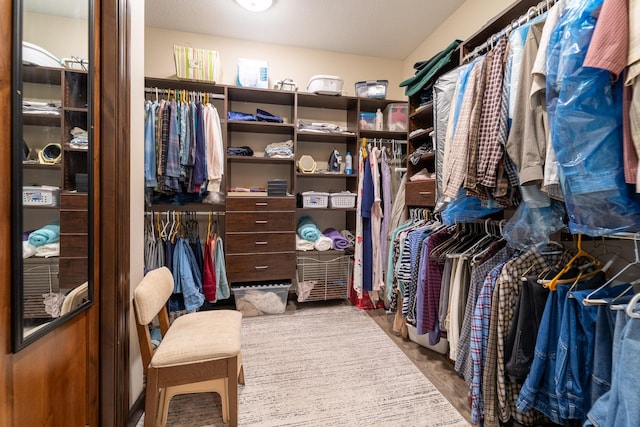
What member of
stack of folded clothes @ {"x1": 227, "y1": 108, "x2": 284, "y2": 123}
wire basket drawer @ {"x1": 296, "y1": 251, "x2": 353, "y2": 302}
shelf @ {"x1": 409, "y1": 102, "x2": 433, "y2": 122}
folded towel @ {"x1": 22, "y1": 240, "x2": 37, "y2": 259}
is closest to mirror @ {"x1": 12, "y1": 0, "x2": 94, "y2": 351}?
folded towel @ {"x1": 22, "y1": 240, "x2": 37, "y2": 259}

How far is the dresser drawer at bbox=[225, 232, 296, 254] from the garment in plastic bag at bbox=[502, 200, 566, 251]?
1.74 m

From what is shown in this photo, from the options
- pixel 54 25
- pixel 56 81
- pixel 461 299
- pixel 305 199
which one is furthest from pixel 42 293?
pixel 305 199

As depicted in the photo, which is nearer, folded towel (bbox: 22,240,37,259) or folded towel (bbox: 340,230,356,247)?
folded towel (bbox: 22,240,37,259)

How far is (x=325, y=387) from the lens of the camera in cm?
158

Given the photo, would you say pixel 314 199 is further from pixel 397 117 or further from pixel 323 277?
pixel 397 117

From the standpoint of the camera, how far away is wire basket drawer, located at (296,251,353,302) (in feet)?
8.79

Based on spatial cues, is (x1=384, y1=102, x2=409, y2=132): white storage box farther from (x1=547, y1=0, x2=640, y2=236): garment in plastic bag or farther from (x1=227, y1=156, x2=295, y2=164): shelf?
(x1=547, y1=0, x2=640, y2=236): garment in plastic bag

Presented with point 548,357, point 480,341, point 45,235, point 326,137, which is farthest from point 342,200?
point 45,235

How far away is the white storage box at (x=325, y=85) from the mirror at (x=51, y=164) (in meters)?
1.84

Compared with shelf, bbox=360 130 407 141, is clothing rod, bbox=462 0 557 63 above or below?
above

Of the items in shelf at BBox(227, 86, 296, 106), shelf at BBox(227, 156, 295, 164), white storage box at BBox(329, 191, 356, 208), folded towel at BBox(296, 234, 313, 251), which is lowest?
folded towel at BBox(296, 234, 313, 251)

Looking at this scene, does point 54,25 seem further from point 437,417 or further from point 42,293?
point 437,417

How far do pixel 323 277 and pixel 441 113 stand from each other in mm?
1802

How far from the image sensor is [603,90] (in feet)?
2.67
